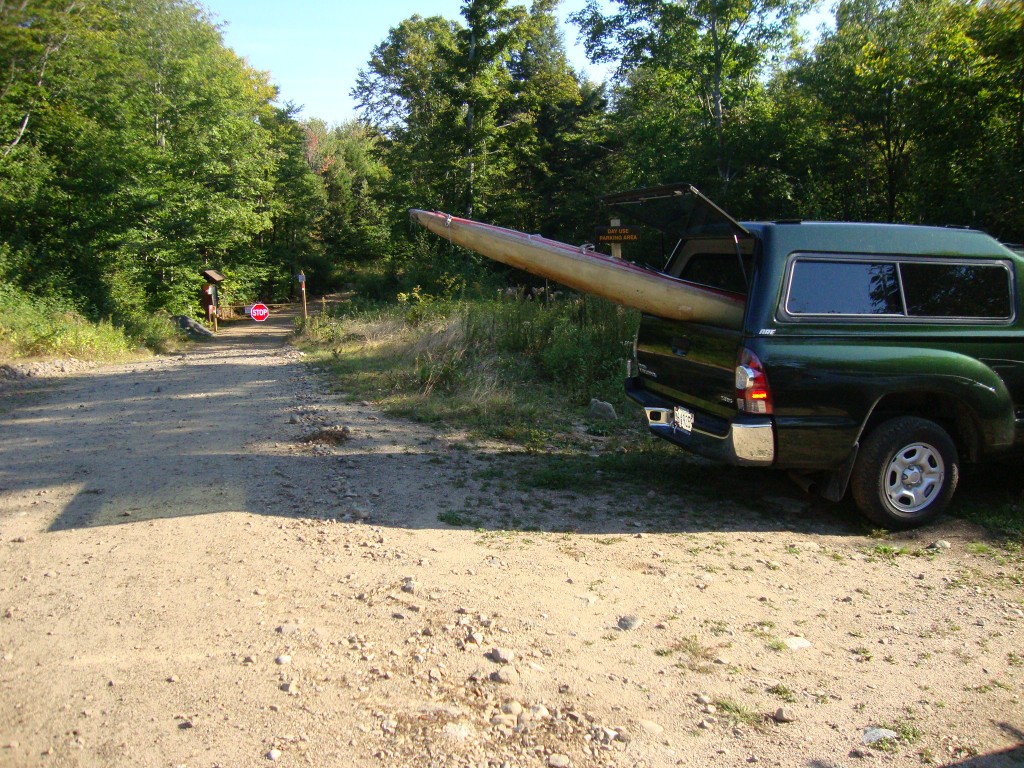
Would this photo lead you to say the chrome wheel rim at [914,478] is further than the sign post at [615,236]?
No

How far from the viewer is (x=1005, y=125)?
40.1 feet

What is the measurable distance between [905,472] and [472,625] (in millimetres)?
3496

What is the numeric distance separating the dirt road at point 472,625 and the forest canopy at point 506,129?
9.36 m

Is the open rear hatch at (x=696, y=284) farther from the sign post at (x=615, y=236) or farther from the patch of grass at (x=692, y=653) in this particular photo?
the sign post at (x=615, y=236)

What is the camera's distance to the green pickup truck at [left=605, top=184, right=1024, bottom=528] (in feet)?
17.3

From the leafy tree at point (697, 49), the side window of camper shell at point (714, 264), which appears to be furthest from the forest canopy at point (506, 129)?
the side window of camper shell at point (714, 264)

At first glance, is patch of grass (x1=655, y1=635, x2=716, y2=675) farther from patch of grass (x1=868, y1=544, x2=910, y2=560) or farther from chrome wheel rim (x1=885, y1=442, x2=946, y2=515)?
chrome wheel rim (x1=885, y1=442, x2=946, y2=515)

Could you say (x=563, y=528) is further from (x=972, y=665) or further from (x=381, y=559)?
(x=972, y=665)

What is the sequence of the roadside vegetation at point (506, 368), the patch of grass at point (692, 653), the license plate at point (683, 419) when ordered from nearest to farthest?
the patch of grass at point (692, 653) < the license plate at point (683, 419) < the roadside vegetation at point (506, 368)

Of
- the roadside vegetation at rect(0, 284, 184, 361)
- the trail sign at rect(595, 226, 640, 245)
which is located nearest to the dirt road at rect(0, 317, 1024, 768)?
the trail sign at rect(595, 226, 640, 245)

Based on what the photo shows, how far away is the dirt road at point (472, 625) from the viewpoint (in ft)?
9.95

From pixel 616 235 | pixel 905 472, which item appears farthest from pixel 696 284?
pixel 616 235

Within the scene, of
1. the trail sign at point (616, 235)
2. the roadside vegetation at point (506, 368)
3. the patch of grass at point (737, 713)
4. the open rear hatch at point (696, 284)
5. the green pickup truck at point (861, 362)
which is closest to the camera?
the patch of grass at point (737, 713)

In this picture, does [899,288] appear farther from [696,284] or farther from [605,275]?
[605,275]
